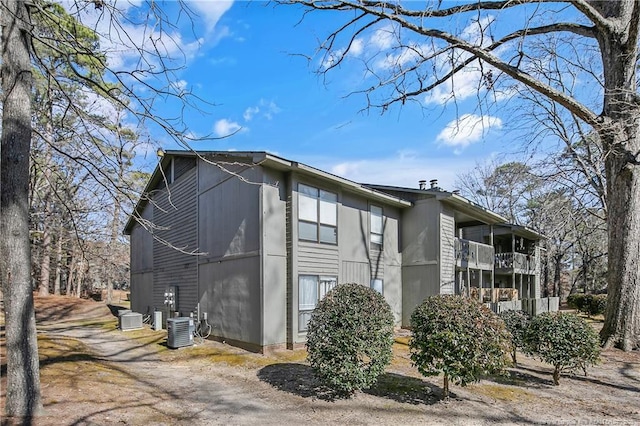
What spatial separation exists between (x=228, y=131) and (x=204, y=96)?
2.37 ft

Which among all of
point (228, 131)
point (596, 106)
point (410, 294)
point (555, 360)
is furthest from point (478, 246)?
point (228, 131)

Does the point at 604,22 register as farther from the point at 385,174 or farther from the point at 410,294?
the point at 385,174

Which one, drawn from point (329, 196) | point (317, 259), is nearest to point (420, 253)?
point (329, 196)

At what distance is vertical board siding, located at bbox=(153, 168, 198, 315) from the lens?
582 inches

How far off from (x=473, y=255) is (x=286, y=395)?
13.4 m

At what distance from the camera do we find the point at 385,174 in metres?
24.0

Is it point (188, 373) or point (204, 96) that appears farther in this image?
point (188, 373)

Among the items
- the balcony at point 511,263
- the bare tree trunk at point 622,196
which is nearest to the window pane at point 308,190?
the bare tree trunk at point 622,196

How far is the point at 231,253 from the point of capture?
12266 millimetres

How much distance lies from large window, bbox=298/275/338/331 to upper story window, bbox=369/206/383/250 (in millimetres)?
3083

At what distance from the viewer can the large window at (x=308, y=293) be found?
1157cm

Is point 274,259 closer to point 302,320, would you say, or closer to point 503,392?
point 302,320

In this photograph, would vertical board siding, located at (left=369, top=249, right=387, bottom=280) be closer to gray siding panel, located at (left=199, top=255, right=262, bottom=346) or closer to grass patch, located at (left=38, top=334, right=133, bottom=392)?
gray siding panel, located at (left=199, top=255, right=262, bottom=346)

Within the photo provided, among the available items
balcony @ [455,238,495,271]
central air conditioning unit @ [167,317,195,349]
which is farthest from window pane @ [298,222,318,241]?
balcony @ [455,238,495,271]
